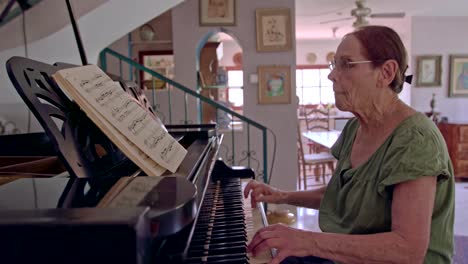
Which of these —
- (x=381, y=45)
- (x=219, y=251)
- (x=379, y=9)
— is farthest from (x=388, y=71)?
(x=379, y=9)

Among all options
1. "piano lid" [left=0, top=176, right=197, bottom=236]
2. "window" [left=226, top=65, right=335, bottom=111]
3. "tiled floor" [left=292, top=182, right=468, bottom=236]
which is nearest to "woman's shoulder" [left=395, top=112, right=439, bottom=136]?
"piano lid" [left=0, top=176, right=197, bottom=236]

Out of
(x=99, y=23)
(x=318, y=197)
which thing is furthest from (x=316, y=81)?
(x=318, y=197)

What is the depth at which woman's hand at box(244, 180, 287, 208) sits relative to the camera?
4.81 ft

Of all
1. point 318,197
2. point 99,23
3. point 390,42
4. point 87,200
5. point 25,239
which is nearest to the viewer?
point 25,239

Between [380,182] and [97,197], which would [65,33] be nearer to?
[97,197]

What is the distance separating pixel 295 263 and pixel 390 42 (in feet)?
2.62

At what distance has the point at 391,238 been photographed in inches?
37.4

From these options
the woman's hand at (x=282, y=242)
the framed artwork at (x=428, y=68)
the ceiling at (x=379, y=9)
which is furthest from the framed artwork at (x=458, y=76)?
the woman's hand at (x=282, y=242)

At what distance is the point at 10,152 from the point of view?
1564 mm

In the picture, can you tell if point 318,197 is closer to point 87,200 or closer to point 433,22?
point 87,200

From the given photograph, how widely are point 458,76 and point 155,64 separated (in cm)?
488

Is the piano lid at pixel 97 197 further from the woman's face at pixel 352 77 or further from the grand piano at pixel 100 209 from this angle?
the woman's face at pixel 352 77

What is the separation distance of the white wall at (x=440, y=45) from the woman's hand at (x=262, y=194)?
541cm

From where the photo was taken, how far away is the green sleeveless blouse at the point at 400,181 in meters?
1.01
